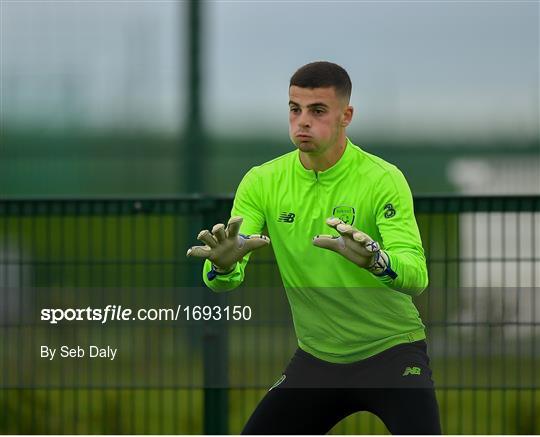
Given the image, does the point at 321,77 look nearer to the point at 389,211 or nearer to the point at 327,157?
the point at 327,157

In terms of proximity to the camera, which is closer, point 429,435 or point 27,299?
point 429,435

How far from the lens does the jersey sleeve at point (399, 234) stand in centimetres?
531

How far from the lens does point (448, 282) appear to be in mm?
7828

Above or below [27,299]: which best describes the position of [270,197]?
above

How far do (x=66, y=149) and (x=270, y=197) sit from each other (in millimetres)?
3619

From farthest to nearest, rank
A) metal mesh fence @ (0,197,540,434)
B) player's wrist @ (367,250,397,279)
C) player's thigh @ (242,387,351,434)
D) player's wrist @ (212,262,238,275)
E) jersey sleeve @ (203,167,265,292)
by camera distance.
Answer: metal mesh fence @ (0,197,540,434) < jersey sleeve @ (203,167,265,292) < player's thigh @ (242,387,351,434) < player's wrist @ (212,262,238,275) < player's wrist @ (367,250,397,279)

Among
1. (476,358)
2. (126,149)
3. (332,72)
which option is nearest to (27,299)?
(126,149)

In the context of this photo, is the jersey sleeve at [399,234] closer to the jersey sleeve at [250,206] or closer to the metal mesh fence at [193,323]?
the jersey sleeve at [250,206]

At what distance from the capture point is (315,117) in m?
5.70

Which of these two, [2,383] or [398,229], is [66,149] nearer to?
[2,383]

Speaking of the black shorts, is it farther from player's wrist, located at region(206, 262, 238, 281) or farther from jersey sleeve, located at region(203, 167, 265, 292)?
player's wrist, located at region(206, 262, 238, 281)

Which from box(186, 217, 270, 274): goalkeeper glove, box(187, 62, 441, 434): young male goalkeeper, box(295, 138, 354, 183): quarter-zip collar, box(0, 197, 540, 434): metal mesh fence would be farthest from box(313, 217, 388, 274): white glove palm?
box(0, 197, 540, 434): metal mesh fence

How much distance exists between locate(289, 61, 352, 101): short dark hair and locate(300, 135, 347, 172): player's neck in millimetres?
197

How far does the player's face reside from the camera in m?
5.64
